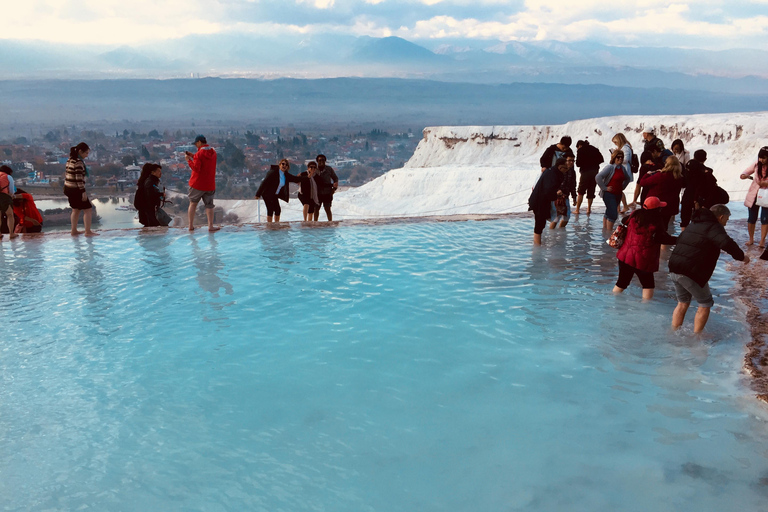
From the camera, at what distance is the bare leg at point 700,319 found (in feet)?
18.9

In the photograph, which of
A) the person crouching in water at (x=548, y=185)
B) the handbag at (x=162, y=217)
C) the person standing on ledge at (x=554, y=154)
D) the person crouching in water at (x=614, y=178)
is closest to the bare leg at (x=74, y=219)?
the handbag at (x=162, y=217)

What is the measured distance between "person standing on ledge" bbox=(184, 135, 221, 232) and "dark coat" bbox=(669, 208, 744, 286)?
23.0 feet

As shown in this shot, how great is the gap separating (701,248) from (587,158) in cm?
622

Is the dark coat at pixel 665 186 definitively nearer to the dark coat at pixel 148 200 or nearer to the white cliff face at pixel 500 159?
the dark coat at pixel 148 200

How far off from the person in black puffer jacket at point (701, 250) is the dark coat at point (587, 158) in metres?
5.94

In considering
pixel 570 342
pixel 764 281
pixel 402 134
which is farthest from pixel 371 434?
pixel 402 134

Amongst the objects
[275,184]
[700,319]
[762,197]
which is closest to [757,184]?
[762,197]

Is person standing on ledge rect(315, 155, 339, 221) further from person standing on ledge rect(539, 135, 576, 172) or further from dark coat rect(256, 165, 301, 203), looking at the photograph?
person standing on ledge rect(539, 135, 576, 172)

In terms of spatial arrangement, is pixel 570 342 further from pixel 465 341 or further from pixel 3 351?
pixel 3 351

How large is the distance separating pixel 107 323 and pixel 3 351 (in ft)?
3.34

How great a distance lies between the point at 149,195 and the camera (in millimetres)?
10523

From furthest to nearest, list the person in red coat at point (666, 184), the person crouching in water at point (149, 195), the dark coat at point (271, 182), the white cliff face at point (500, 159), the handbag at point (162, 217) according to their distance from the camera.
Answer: the white cliff face at point (500, 159) < the dark coat at point (271, 182) < the handbag at point (162, 217) < the person crouching in water at point (149, 195) < the person in red coat at point (666, 184)

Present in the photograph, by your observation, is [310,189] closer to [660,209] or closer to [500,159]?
[660,209]

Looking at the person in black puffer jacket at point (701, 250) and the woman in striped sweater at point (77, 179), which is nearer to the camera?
the person in black puffer jacket at point (701, 250)
